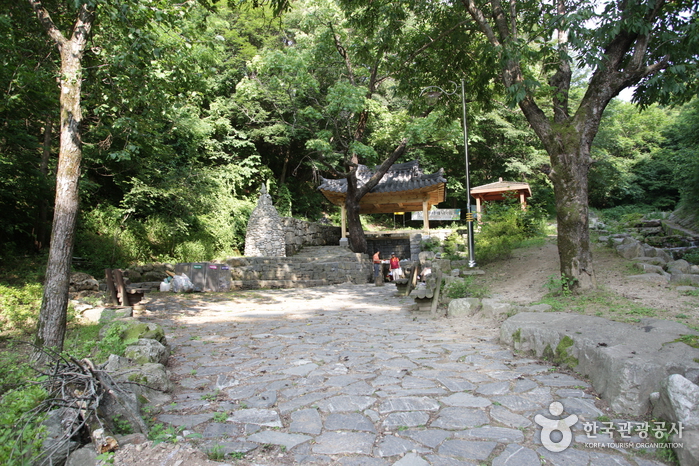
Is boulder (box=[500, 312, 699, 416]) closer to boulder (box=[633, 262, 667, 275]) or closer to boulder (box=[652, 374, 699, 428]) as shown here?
boulder (box=[652, 374, 699, 428])

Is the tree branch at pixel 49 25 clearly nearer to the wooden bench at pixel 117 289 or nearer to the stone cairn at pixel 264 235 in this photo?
the wooden bench at pixel 117 289

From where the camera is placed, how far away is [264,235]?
50.0 ft

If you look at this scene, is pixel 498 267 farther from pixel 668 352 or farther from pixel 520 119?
pixel 520 119

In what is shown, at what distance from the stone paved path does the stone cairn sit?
9781 mm

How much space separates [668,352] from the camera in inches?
102

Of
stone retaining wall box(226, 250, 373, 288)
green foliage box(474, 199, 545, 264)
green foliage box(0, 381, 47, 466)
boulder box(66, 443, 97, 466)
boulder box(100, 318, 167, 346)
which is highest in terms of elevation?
green foliage box(474, 199, 545, 264)

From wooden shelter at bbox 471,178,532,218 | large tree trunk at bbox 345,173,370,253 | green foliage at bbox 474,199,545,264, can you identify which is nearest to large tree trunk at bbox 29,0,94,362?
green foliage at bbox 474,199,545,264

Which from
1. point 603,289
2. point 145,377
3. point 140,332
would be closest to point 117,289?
point 140,332

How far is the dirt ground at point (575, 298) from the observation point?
189cm

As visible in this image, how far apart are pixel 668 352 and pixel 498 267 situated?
18.0 feet

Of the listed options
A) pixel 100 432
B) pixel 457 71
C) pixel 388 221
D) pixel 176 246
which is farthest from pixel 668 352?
pixel 388 221

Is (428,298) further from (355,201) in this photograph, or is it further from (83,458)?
(355,201)

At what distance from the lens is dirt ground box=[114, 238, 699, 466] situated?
1.89m

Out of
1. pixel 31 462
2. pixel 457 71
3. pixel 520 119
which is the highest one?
pixel 520 119
